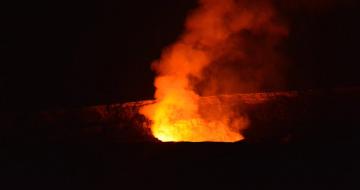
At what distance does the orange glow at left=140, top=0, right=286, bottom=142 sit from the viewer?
6246 mm

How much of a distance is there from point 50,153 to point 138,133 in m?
1.79

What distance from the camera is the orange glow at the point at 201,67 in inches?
246

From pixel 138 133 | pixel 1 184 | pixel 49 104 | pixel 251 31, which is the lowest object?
pixel 1 184

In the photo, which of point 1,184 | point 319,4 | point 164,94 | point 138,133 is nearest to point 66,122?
point 138,133

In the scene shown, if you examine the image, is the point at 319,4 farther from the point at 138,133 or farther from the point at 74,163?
the point at 74,163

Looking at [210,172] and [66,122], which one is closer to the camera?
[210,172]

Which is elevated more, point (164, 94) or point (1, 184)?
point (164, 94)

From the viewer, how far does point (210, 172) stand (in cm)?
429

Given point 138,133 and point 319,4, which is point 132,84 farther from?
point 319,4

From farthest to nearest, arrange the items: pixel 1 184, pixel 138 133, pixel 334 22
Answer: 1. pixel 334 22
2. pixel 138 133
3. pixel 1 184

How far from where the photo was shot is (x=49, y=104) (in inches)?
268

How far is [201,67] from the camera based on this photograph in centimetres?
687

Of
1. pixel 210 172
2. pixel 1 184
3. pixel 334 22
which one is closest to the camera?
pixel 210 172

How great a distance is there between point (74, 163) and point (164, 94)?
2205 mm
